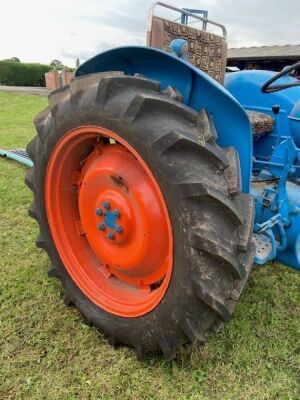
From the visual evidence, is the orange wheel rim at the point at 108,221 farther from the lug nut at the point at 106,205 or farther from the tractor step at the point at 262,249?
the tractor step at the point at 262,249

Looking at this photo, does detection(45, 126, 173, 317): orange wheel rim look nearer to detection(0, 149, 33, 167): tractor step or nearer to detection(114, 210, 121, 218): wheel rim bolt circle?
detection(114, 210, 121, 218): wheel rim bolt circle

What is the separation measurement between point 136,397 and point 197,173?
2.85ft

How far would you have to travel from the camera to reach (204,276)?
1285mm

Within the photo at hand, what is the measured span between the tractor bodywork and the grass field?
0.33 metres

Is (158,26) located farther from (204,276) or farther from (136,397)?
(136,397)

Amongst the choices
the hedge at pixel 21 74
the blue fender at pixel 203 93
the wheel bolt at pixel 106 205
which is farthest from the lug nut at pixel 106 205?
the hedge at pixel 21 74

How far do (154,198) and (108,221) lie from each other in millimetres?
244

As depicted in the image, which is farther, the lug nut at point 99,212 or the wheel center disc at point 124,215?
the lug nut at point 99,212

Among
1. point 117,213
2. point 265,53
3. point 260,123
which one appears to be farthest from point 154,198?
point 265,53

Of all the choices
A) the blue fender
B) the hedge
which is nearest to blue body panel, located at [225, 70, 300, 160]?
the blue fender

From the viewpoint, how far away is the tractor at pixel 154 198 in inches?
50.2

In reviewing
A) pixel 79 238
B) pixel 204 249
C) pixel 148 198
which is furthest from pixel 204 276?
pixel 79 238

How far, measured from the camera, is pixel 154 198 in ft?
4.91

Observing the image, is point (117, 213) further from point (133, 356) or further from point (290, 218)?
point (290, 218)
